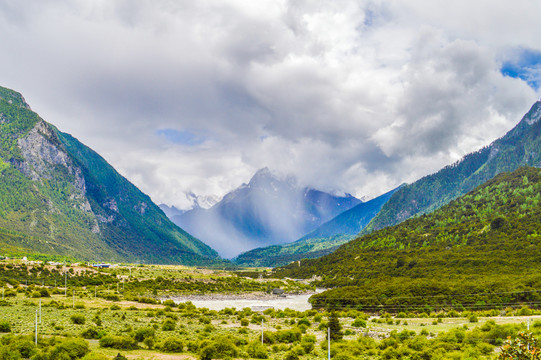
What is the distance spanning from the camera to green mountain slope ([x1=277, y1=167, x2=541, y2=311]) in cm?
8894

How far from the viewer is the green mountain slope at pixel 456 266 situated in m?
88.9

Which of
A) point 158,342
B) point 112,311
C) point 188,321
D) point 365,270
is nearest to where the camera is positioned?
point 158,342

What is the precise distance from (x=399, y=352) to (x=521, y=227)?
130977mm

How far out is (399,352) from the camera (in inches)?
1670

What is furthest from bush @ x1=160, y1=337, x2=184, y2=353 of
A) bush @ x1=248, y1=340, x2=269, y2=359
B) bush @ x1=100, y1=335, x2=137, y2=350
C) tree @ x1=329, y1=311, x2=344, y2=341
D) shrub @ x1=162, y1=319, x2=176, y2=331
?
tree @ x1=329, y1=311, x2=344, y2=341

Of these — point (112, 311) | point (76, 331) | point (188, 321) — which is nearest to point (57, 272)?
point (112, 311)

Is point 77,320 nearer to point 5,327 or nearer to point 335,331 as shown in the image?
point 5,327

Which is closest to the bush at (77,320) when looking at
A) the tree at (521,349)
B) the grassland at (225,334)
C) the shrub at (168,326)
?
the grassland at (225,334)

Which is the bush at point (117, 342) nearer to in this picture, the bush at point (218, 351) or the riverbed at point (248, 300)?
the bush at point (218, 351)

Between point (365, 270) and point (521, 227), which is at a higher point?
point (521, 227)

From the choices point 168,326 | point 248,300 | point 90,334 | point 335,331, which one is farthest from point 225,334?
point 248,300

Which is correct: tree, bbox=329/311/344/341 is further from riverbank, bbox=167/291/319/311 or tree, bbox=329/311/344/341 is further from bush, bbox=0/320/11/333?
riverbank, bbox=167/291/319/311

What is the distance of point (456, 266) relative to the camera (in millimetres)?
124125

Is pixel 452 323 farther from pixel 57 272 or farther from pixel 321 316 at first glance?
pixel 57 272
